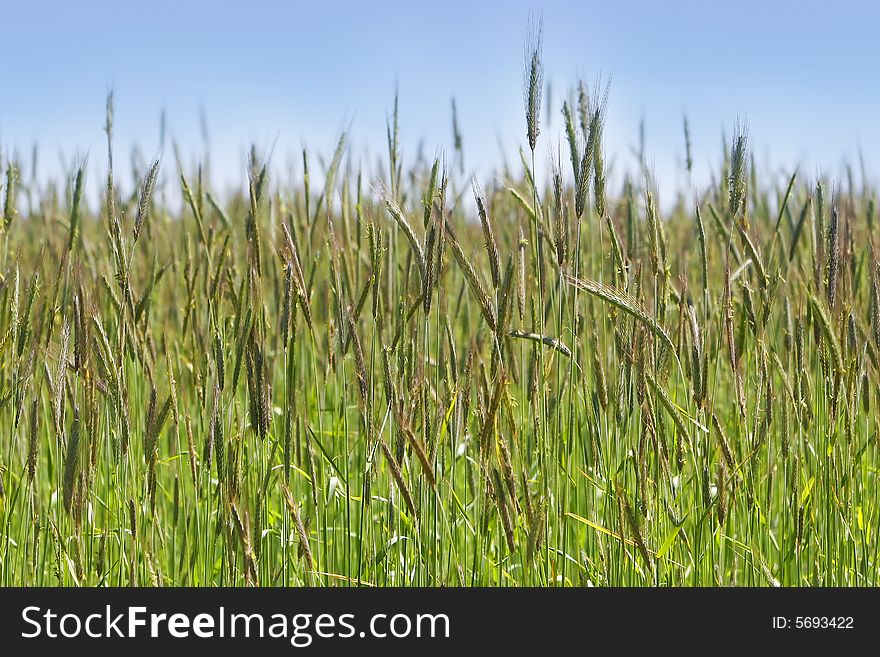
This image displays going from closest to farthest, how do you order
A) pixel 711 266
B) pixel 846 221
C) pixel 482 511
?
pixel 482 511, pixel 846 221, pixel 711 266

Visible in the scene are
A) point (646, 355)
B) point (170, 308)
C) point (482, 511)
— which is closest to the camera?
point (646, 355)

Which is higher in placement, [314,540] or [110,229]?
[110,229]

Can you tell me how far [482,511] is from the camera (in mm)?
1510

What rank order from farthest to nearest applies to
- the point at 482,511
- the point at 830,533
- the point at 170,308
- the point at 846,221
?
the point at 170,308, the point at 846,221, the point at 830,533, the point at 482,511

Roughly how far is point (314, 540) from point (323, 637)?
1.24 feet

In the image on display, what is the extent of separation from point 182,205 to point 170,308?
0.56 meters

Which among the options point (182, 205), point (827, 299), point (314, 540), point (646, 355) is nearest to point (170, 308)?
point (182, 205)

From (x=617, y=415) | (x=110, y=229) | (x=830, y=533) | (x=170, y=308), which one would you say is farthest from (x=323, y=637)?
(x=170, y=308)

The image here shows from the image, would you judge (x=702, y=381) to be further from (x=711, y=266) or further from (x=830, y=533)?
(x=711, y=266)

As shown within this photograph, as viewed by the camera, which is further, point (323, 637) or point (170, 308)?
point (170, 308)

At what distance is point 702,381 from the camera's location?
4.71 ft

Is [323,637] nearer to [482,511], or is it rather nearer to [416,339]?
[482,511]

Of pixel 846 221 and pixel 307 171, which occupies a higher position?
pixel 307 171

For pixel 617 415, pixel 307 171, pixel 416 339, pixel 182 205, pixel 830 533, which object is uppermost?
pixel 182 205
